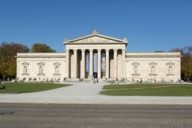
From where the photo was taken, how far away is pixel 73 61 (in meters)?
118

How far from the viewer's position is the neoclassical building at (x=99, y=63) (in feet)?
377

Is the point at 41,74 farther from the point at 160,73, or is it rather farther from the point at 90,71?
the point at 160,73

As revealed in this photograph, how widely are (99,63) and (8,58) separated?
1546 inches

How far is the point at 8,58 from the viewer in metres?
136

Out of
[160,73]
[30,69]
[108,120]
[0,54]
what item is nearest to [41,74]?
[30,69]

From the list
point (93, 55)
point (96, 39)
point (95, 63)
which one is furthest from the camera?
point (95, 63)

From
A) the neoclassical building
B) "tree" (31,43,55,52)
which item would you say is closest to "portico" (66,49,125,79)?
the neoclassical building

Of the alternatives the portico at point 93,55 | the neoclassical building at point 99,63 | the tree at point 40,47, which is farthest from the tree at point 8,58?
the portico at point 93,55

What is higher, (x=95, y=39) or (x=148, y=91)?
(x=95, y=39)

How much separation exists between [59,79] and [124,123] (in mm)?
104624

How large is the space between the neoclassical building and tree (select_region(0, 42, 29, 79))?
20.8ft

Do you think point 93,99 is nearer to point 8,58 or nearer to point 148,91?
point 148,91

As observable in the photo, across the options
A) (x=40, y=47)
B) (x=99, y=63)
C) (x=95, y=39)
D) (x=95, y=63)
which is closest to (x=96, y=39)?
(x=95, y=39)

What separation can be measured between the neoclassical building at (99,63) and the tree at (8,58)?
6.33 metres
